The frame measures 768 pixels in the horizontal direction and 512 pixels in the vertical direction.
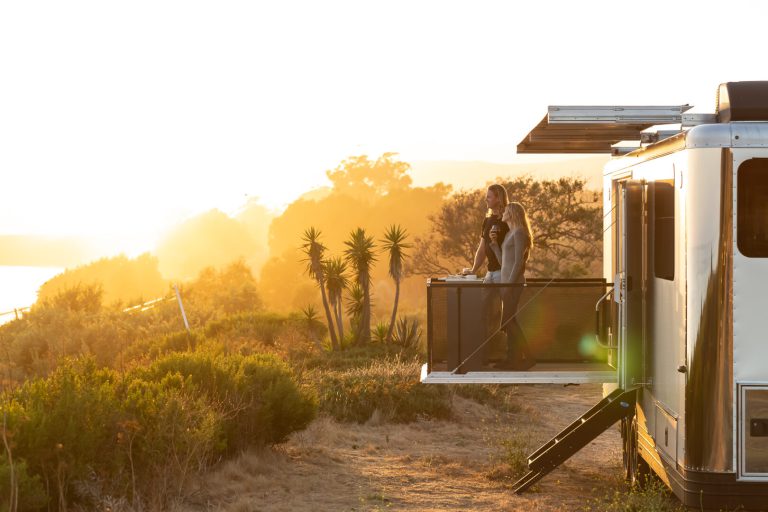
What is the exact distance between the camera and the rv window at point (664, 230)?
6.75 meters

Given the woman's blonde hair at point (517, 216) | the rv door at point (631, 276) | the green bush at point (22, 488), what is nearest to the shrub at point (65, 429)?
the green bush at point (22, 488)

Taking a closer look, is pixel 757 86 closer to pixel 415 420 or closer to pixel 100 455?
pixel 100 455

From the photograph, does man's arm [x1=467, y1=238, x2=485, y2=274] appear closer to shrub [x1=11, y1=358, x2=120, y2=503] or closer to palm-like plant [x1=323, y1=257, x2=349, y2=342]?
shrub [x1=11, y1=358, x2=120, y2=503]

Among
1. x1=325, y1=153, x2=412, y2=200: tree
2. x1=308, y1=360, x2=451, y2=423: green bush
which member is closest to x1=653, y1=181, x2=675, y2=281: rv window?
x1=308, y1=360, x2=451, y2=423: green bush

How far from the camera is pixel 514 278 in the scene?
8625 millimetres

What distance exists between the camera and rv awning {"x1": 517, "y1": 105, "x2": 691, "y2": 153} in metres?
7.91

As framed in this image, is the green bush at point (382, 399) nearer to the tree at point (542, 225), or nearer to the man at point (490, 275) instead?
the man at point (490, 275)

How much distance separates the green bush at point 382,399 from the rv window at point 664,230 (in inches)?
289

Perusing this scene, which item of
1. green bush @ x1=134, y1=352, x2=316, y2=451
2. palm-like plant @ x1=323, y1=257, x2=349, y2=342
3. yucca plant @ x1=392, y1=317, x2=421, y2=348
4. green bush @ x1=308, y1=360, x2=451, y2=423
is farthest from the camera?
palm-like plant @ x1=323, y1=257, x2=349, y2=342

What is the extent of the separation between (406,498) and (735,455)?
387 cm

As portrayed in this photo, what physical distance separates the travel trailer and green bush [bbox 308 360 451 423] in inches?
202

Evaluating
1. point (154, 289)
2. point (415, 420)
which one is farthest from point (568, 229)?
point (154, 289)

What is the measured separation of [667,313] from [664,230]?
25.7 inches

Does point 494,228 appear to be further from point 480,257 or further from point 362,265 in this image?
point 362,265
